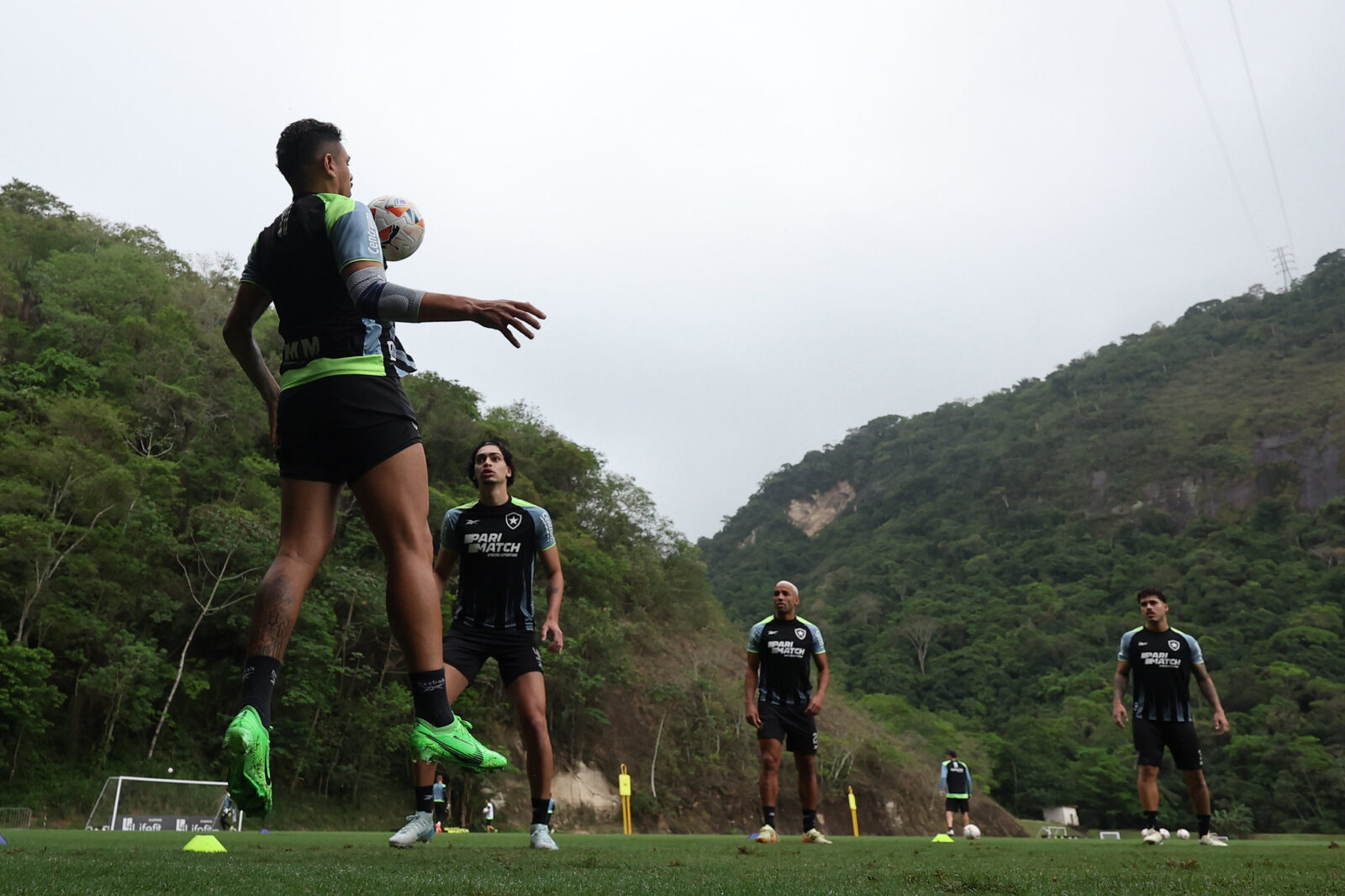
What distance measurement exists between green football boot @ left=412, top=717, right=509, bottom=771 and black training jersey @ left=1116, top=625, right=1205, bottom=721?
6.71 m

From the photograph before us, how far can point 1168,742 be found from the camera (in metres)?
8.01

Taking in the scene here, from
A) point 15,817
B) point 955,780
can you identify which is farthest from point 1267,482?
point 15,817

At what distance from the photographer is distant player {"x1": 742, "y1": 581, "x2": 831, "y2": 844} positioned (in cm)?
776

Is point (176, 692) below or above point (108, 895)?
above

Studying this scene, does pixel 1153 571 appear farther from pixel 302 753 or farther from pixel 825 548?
pixel 302 753

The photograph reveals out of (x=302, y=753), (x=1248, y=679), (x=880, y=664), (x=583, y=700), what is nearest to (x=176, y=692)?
(x=302, y=753)

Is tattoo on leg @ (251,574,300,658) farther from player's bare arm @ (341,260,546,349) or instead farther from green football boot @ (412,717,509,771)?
player's bare arm @ (341,260,546,349)

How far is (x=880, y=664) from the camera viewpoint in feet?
247

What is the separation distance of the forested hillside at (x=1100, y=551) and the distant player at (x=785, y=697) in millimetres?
48626

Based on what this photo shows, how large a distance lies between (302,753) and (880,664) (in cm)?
5803

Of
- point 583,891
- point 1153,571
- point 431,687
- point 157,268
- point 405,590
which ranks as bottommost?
point 583,891

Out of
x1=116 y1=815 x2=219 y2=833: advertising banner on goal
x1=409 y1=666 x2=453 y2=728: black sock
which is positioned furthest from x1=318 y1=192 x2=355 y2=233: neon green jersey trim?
x1=116 y1=815 x2=219 y2=833: advertising banner on goal

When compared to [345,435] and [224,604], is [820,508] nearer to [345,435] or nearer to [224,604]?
[224,604]

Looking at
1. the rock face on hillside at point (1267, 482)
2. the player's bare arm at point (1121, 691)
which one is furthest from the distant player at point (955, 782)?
the rock face on hillside at point (1267, 482)
